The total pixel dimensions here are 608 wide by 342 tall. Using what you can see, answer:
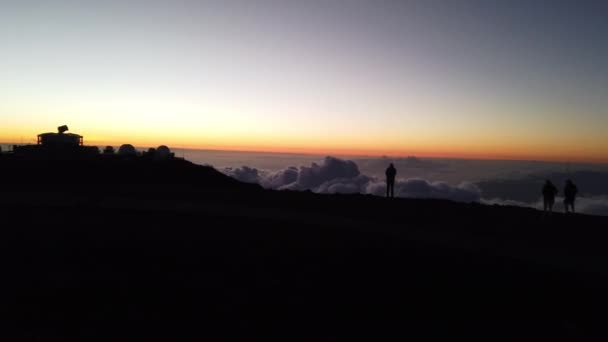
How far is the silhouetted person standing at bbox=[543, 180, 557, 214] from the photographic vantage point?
1873cm

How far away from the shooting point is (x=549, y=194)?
741 inches

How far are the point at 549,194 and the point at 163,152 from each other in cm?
3877

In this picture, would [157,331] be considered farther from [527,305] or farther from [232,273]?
[527,305]

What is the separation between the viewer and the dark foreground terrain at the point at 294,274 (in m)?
6.52

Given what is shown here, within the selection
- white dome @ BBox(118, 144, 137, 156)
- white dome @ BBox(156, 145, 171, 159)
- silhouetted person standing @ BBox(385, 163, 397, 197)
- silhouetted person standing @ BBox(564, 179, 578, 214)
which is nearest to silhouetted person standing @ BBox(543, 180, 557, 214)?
silhouetted person standing @ BBox(564, 179, 578, 214)

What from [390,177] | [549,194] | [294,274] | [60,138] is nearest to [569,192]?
[549,194]

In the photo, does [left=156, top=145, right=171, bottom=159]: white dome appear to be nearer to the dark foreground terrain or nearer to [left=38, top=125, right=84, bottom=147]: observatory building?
[left=38, top=125, right=84, bottom=147]: observatory building

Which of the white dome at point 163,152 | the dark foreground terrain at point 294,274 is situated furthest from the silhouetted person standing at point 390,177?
the white dome at point 163,152

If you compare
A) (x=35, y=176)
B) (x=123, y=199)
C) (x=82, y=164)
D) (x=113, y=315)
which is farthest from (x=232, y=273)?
(x=82, y=164)

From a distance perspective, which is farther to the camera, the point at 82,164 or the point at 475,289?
the point at 82,164

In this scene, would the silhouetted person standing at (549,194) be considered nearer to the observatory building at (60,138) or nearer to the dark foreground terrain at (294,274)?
the dark foreground terrain at (294,274)

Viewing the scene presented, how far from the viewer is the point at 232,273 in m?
8.65

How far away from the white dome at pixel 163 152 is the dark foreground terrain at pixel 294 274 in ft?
92.4

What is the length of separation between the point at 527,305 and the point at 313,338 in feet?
13.6
